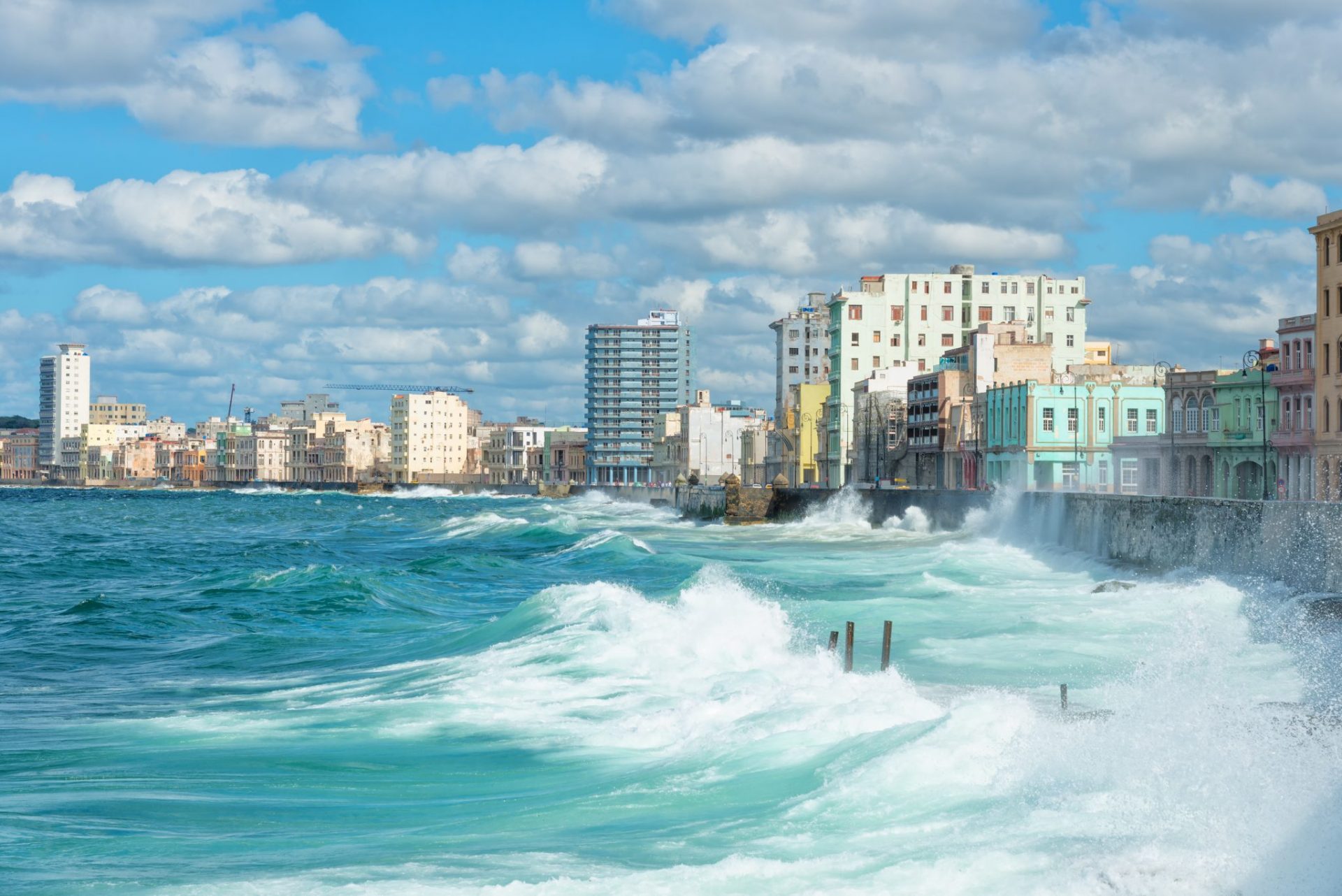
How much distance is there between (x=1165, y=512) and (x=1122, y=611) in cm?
1210

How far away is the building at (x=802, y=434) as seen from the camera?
419ft

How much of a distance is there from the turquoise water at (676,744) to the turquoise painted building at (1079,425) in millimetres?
38510

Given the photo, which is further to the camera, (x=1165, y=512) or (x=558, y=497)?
(x=558, y=497)

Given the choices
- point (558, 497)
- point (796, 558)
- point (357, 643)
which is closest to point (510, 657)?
point (357, 643)

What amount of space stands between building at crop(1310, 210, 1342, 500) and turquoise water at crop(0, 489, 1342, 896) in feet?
59.6

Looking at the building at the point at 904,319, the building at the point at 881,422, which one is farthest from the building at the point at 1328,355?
the building at the point at 904,319

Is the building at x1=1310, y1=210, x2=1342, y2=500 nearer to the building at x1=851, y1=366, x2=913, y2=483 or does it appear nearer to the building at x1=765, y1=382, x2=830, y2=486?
the building at x1=851, y1=366, x2=913, y2=483

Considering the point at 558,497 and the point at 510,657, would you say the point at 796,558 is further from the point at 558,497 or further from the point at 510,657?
the point at 558,497

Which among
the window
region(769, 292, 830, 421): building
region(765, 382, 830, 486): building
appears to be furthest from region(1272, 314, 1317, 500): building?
region(769, 292, 830, 421): building

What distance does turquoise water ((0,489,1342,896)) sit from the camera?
496 inches

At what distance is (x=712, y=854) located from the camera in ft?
44.0

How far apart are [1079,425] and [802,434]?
5357 cm

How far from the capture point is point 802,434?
130 m

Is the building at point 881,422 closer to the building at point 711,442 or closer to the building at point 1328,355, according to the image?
the building at point 1328,355
